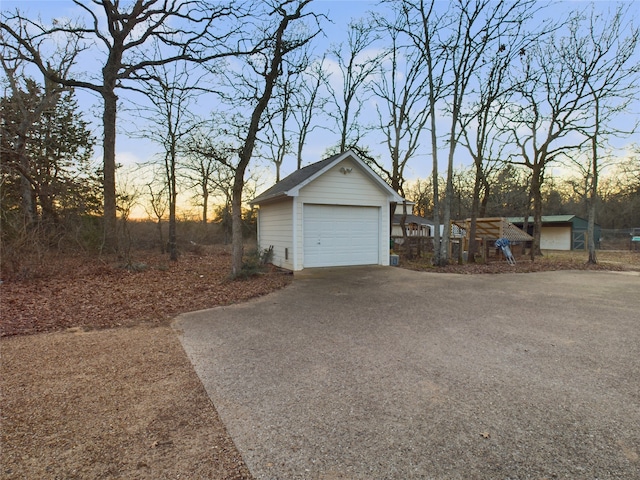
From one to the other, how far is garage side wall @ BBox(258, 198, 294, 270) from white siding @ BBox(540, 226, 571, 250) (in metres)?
22.8

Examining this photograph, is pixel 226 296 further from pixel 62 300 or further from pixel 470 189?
pixel 470 189

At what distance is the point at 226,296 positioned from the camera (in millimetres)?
7348

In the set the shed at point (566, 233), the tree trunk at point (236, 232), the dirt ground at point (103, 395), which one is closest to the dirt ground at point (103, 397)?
the dirt ground at point (103, 395)

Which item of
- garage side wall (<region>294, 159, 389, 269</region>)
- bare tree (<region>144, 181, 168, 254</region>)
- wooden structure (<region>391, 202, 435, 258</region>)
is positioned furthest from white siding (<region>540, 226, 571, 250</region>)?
bare tree (<region>144, 181, 168, 254</region>)

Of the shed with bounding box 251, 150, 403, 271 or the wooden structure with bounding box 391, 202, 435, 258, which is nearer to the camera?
the shed with bounding box 251, 150, 403, 271

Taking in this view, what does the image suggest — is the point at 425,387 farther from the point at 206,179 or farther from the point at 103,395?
the point at 206,179

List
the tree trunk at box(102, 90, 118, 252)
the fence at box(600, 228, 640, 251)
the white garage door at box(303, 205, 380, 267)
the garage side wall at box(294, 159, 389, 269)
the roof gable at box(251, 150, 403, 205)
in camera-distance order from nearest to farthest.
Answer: the roof gable at box(251, 150, 403, 205) < the garage side wall at box(294, 159, 389, 269) < the white garage door at box(303, 205, 380, 267) < the tree trunk at box(102, 90, 118, 252) < the fence at box(600, 228, 640, 251)

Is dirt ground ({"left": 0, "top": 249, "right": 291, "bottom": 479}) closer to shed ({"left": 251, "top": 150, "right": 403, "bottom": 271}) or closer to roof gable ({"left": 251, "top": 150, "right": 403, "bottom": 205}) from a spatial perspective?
shed ({"left": 251, "top": 150, "right": 403, "bottom": 271})

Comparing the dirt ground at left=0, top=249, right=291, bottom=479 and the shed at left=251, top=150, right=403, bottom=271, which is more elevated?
the shed at left=251, top=150, right=403, bottom=271

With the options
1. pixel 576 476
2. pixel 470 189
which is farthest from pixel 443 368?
pixel 470 189

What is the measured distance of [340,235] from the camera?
11.0m

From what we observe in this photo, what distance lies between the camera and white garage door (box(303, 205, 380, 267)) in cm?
1054

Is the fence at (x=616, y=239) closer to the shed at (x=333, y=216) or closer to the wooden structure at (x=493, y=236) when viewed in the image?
the wooden structure at (x=493, y=236)

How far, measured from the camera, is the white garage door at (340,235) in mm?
10539
